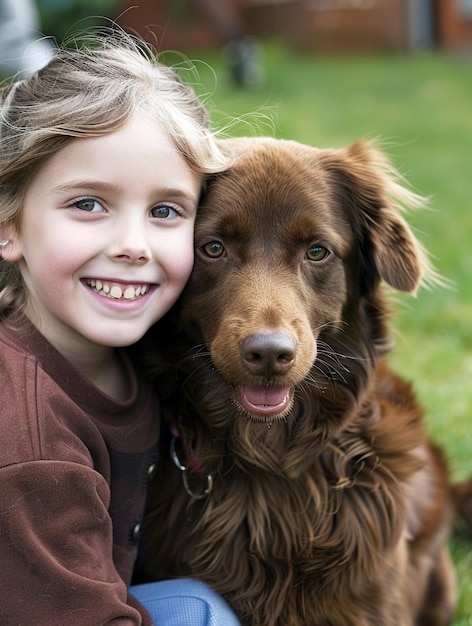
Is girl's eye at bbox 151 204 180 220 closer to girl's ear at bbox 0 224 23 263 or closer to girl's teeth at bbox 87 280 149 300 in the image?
girl's teeth at bbox 87 280 149 300

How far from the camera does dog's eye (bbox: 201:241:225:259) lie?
2.65 m

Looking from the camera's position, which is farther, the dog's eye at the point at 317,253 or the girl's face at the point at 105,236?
the dog's eye at the point at 317,253

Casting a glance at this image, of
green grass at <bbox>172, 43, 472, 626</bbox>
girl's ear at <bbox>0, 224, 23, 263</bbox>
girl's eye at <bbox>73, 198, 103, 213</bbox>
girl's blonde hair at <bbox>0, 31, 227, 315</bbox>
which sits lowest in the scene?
green grass at <bbox>172, 43, 472, 626</bbox>

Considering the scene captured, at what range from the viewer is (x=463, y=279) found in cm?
597

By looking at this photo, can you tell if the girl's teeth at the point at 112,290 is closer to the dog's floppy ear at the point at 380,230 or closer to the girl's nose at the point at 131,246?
the girl's nose at the point at 131,246

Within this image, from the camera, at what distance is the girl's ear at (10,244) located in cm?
251

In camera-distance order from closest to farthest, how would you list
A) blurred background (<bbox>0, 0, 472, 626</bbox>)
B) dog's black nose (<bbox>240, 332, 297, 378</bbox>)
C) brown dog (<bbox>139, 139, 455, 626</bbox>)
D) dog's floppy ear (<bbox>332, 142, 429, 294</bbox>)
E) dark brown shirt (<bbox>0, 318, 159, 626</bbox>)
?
1. dark brown shirt (<bbox>0, 318, 159, 626</bbox>)
2. dog's black nose (<bbox>240, 332, 297, 378</bbox>)
3. brown dog (<bbox>139, 139, 455, 626</bbox>)
4. dog's floppy ear (<bbox>332, 142, 429, 294</bbox>)
5. blurred background (<bbox>0, 0, 472, 626</bbox>)

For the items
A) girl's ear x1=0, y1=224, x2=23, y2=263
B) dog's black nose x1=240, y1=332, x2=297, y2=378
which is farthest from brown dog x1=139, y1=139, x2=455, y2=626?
girl's ear x1=0, y1=224, x2=23, y2=263

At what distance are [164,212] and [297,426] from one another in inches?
31.1

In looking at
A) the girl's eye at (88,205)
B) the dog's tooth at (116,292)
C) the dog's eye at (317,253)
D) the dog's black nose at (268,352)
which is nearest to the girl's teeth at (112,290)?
the dog's tooth at (116,292)

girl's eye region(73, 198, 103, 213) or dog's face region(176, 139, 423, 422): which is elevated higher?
girl's eye region(73, 198, 103, 213)

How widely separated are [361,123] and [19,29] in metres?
4.32

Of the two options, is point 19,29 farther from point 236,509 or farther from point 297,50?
point 297,50

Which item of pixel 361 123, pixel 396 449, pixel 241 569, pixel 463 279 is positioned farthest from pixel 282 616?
pixel 361 123
